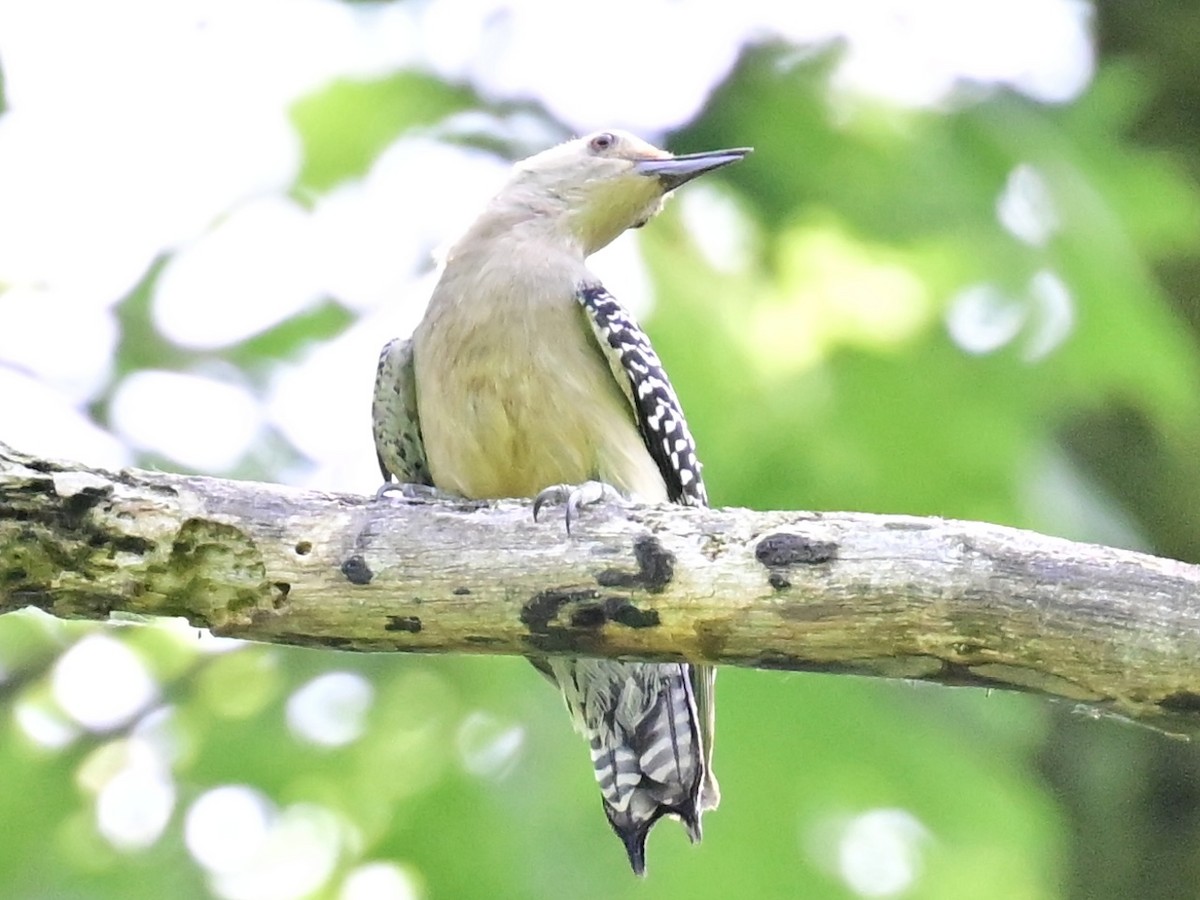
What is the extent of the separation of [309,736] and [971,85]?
373 centimetres

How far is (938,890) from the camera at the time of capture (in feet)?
19.4

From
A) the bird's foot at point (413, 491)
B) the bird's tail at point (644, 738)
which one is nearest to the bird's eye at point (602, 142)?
the bird's foot at point (413, 491)

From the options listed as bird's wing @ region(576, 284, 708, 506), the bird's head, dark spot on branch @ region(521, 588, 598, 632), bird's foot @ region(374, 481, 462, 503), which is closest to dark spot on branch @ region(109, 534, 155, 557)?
dark spot on branch @ region(521, 588, 598, 632)

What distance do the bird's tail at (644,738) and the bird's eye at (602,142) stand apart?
2.21 metres

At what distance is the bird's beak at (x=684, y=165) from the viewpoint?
5.97 meters

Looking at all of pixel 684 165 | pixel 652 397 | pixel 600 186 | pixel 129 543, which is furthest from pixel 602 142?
pixel 129 543

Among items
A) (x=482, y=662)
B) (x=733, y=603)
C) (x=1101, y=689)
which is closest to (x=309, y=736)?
(x=482, y=662)

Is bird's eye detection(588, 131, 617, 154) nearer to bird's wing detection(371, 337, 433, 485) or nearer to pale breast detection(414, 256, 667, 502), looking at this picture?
pale breast detection(414, 256, 667, 502)

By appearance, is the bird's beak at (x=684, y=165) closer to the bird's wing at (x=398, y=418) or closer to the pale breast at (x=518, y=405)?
the pale breast at (x=518, y=405)

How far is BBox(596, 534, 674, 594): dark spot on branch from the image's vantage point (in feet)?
12.4

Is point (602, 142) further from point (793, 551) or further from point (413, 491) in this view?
point (793, 551)

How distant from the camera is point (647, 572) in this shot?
→ 150 inches

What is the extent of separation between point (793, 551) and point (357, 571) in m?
1.09

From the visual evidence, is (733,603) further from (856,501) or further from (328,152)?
(328,152)
